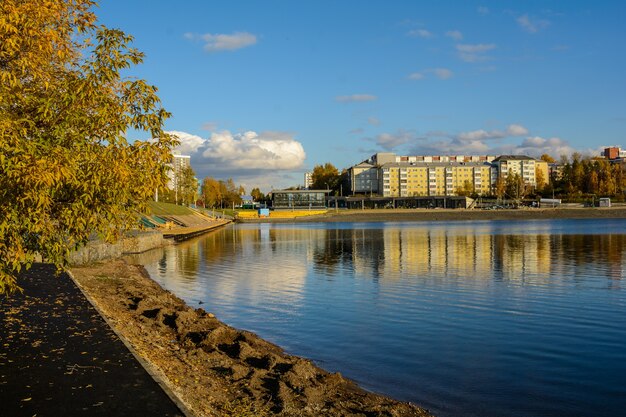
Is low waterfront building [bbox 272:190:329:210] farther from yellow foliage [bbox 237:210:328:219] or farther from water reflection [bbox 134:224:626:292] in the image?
water reflection [bbox 134:224:626:292]

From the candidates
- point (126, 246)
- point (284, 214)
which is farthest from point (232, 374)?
point (284, 214)

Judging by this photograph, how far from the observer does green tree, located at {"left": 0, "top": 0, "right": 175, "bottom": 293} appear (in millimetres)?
8391

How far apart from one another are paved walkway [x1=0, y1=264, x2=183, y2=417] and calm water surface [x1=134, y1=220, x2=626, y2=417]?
18.1 feet

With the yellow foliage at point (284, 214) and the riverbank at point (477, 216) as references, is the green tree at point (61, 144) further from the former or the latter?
the yellow foliage at point (284, 214)

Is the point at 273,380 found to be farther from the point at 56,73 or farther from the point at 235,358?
the point at 56,73

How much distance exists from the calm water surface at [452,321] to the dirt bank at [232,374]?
1.43 meters

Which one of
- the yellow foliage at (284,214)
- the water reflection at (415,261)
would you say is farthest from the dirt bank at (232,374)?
the yellow foliage at (284,214)

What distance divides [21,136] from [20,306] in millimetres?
10432

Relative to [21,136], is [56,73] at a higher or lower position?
higher

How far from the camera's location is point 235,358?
14.0m

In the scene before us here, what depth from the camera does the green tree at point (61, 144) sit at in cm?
839

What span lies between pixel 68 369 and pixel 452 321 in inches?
523

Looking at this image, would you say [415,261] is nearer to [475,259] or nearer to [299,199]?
[475,259]

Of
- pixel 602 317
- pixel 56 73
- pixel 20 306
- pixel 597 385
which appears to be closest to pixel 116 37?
pixel 56 73
